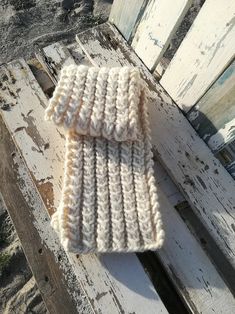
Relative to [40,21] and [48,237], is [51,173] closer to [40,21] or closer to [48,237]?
[48,237]

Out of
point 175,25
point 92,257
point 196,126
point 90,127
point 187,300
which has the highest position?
point 175,25

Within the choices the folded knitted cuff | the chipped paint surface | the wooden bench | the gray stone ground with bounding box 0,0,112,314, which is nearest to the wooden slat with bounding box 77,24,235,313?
the wooden bench

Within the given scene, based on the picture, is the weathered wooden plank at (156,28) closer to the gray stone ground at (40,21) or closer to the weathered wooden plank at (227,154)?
the weathered wooden plank at (227,154)

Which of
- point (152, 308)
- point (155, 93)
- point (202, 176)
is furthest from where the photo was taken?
point (155, 93)

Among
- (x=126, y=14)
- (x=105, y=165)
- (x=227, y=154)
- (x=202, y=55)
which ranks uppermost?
(x=126, y=14)

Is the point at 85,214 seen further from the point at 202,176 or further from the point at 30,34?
the point at 30,34

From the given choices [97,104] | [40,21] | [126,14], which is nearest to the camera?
[97,104]

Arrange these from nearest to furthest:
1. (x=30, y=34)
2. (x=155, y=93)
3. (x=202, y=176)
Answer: (x=202, y=176)
(x=155, y=93)
(x=30, y=34)

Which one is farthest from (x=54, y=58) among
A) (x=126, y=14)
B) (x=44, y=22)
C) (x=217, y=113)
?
(x=44, y=22)

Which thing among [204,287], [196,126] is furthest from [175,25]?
[204,287]
